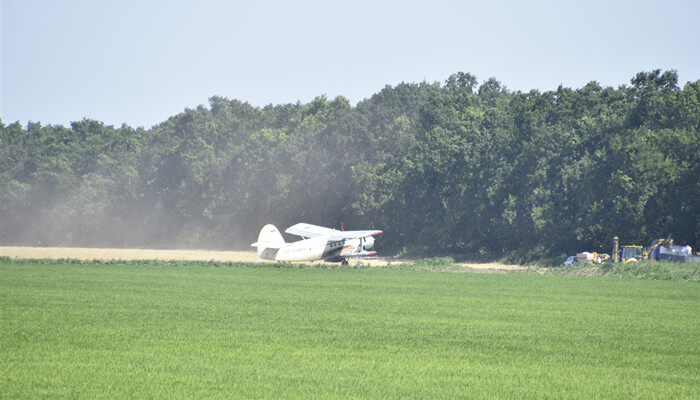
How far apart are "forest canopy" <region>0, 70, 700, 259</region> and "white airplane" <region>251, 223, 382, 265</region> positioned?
1773 centimetres

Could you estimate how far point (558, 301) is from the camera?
91.8 feet

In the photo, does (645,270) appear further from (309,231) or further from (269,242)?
(309,231)

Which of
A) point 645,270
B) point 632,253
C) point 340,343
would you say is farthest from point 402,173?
point 340,343

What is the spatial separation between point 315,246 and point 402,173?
2685cm

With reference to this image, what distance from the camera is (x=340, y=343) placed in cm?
1681

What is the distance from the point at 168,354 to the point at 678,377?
936 centimetres

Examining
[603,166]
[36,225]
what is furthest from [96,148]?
[603,166]

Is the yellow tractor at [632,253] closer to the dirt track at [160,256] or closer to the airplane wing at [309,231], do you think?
the dirt track at [160,256]

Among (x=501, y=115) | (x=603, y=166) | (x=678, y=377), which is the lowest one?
(x=678, y=377)

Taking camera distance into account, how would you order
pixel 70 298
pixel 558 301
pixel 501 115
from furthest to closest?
pixel 501 115 → pixel 558 301 → pixel 70 298

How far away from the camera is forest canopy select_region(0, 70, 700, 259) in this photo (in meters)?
59.8

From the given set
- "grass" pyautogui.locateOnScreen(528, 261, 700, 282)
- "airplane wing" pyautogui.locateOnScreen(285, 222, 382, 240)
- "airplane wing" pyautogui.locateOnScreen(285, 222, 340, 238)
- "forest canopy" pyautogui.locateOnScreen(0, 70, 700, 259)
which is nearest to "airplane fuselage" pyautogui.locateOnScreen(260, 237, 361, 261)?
"airplane wing" pyautogui.locateOnScreen(285, 222, 382, 240)

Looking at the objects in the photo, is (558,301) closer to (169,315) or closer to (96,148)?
(169,315)

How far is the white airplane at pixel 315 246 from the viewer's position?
167 feet
